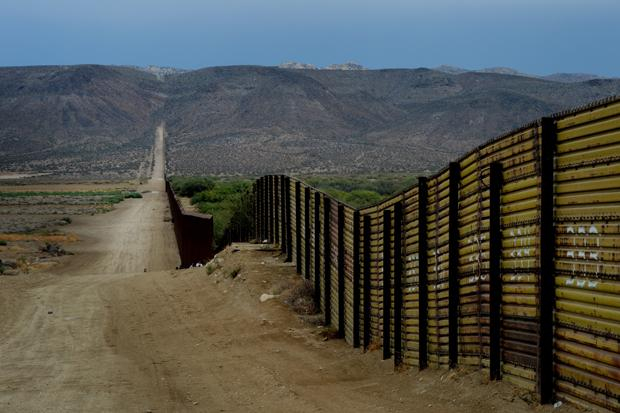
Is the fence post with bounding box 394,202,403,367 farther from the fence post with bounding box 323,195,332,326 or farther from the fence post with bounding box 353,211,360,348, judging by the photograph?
the fence post with bounding box 323,195,332,326

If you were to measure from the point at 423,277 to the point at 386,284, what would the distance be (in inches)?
49.3

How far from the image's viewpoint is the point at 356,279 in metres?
12.5

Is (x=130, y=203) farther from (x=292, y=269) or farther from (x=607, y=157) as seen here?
(x=607, y=157)

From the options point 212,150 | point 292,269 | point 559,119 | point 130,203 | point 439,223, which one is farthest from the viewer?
point 212,150

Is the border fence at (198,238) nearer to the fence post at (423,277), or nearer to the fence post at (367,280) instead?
the fence post at (367,280)

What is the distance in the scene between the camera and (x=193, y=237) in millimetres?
27922

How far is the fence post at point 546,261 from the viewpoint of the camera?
7.00m

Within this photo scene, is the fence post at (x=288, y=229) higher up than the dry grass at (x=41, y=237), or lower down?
→ higher up

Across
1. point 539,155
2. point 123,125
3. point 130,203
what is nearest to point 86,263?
point 539,155

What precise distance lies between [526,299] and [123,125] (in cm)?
19499

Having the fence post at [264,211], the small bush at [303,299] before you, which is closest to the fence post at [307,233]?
the small bush at [303,299]

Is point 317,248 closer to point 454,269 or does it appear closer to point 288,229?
point 288,229

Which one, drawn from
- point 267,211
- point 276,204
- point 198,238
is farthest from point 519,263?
point 198,238

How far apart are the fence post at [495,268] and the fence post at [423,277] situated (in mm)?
1909
